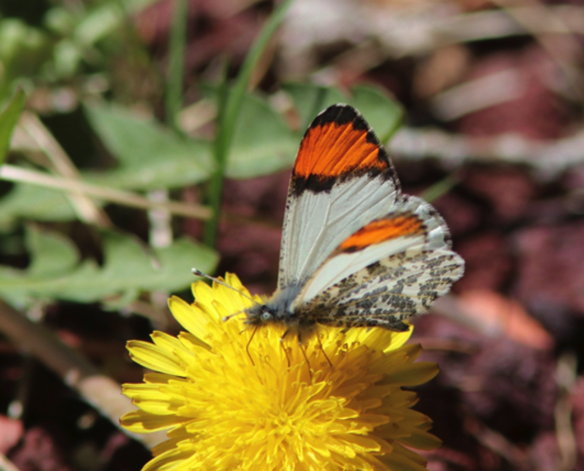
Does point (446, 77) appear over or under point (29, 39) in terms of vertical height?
under

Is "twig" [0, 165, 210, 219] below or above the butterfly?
above

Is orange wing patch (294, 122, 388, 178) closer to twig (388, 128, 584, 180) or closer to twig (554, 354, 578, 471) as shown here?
twig (554, 354, 578, 471)

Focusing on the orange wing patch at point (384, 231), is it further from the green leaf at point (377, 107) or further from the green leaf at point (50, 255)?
the green leaf at point (50, 255)

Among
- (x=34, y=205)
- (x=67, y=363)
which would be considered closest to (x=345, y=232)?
(x=67, y=363)

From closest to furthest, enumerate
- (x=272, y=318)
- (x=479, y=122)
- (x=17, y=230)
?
(x=272, y=318) → (x=17, y=230) → (x=479, y=122)

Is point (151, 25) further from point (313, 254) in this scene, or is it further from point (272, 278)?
point (313, 254)

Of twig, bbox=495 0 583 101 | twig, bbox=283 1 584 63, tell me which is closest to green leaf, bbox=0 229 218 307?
twig, bbox=283 1 584 63

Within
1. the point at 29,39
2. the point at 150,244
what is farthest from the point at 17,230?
the point at 29,39
